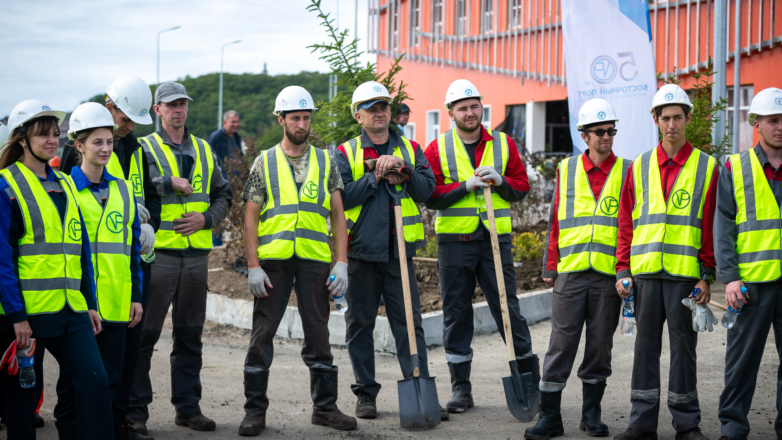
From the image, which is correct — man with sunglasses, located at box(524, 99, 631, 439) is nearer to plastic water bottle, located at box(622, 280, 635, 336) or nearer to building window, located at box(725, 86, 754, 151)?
plastic water bottle, located at box(622, 280, 635, 336)

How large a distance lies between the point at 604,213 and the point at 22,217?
12.0ft

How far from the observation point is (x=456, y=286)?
19.0 feet

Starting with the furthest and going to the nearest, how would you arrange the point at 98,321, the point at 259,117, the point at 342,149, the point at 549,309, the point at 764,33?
the point at 259,117 → the point at 764,33 → the point at 549,309 → the point at 342,149 → the point at 98,321

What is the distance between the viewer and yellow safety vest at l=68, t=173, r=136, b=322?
4.29 m

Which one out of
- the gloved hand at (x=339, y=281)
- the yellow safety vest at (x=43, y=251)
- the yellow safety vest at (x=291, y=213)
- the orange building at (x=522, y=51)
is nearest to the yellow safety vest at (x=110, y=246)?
the yellow safety vest at (x=43, y=251)

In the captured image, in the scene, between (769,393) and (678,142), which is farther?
(769,393)

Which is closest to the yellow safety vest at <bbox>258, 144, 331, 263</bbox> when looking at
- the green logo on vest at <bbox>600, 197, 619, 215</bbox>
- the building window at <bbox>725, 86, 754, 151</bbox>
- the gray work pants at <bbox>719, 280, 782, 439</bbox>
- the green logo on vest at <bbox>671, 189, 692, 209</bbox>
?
the green logo on vest at <bbox>600, 197, 619, 215</bbox>

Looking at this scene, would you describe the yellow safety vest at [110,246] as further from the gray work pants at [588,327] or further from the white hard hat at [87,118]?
the gray work pants at [588,327]

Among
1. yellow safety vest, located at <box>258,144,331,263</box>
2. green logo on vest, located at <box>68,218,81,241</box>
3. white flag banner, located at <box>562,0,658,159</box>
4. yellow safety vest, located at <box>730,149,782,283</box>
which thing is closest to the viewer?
green logo on vest, located at <box>68,218,81,241</box>

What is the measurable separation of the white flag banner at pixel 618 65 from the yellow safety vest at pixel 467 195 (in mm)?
2286

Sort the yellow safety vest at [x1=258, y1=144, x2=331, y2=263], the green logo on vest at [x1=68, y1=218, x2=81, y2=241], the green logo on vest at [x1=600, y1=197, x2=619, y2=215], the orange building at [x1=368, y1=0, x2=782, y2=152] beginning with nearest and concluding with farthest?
the green logo on vest at [x1=68, y1=218, x2=81, y2=241]
the green logo on vest at [x1=600, y1=197, x2=619, y2=215]
the yellow safety vest at [x1=258, y1=144, x2=331, y2=263]
the orange building at [x1=368, y1=0, x2=782, y2=152]

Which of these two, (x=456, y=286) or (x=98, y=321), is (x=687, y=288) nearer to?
(x=456, y=286)

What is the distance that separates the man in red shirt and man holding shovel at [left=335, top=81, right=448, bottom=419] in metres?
1.57

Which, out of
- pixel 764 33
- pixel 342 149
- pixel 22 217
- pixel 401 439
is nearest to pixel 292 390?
pixel 401 439
